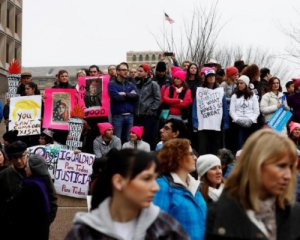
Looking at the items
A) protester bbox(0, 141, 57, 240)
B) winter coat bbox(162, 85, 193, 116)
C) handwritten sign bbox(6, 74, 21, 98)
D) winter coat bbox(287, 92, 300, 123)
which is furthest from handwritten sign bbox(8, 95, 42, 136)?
protester bbox(0, 141, 57, 240)

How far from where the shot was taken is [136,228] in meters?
3.95

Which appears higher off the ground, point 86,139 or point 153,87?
point 153,87

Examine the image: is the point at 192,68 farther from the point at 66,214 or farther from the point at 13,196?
the point at 13,196

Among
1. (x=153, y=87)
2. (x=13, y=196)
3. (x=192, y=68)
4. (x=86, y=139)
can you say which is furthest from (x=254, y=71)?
(x=13, y=196)

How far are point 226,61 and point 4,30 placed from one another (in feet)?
50.1

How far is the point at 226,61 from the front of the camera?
5128 centimetres

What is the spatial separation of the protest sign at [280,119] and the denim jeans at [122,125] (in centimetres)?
256

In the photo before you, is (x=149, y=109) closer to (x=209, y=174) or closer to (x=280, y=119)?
(x=280, y=119)

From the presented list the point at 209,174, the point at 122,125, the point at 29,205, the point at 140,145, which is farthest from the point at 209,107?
the point at 209,174

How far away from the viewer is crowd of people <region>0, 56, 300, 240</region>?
3730 millimetres

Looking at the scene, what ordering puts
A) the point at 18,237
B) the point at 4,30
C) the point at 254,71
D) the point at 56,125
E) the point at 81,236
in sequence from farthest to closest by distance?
the point at 4,30
the point at 254,71
the point at 56,125
the point at 18,237
the point at 81,236

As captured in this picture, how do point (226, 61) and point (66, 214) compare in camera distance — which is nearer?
point (66, 214)

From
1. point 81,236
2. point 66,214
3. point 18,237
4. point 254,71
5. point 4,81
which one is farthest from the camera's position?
point 4,81

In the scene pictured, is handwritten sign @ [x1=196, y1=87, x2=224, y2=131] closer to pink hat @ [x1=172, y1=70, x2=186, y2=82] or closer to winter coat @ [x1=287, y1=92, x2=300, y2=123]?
pink hat @ [x1=172, y1=70, x2=186, y2=82]
